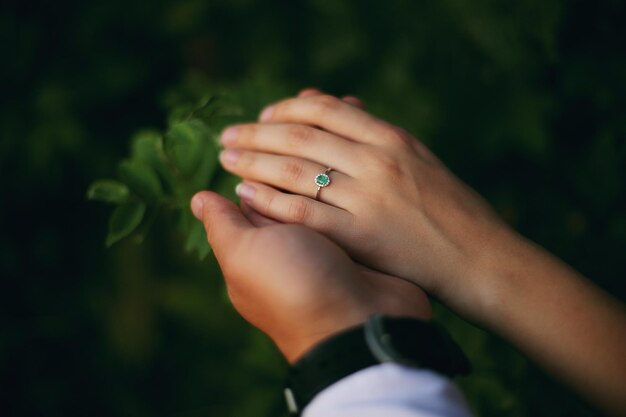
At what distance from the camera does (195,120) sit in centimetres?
112

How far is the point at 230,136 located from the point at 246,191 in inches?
7.4

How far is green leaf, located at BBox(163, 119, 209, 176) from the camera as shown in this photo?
104 cm

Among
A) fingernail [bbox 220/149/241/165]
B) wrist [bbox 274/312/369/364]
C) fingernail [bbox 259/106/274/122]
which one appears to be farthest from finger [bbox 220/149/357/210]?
wrist [bbox 274/312/369/364]

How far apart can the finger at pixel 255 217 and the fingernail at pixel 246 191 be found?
13 millimetres

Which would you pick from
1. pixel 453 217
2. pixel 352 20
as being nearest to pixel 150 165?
pixel 453 217

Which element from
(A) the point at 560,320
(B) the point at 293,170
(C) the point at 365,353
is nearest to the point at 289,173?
(B) the point at 293,170

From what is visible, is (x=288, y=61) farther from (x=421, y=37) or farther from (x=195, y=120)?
(x=195, y=120)

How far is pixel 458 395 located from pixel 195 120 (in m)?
0.72

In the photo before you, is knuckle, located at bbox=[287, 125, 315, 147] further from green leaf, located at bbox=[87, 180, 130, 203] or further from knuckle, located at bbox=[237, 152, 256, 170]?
green leaf, located at bbox=[87, 180, 130, 203]

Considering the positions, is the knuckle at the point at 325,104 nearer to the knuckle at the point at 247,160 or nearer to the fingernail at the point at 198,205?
the knuckle at the point at 247,160

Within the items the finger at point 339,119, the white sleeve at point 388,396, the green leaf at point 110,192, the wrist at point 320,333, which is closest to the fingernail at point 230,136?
the finger at point 339,119

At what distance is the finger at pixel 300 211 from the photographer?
942 mm

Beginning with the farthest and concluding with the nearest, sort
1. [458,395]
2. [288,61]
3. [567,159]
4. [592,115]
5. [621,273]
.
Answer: [288,61] → [567,159] → [592,115] → [621,273] → [458,395]

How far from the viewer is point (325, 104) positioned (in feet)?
3.61
